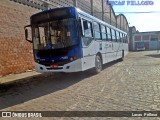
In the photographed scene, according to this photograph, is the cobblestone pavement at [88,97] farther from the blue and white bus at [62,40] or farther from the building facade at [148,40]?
the building facade at [148,40]

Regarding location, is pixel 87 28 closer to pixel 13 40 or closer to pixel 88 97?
pixel 88 97

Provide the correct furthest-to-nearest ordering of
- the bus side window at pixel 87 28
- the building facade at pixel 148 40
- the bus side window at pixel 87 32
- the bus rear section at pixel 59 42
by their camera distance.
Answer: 1. the building facade at pixel 148 40
2. the bus side window at pixel 87 28
3. the bus side window at pixel 87 32
4. the bus rear section at pixel 59 42

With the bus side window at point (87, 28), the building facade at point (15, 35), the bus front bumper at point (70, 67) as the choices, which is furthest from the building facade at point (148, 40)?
the bus front bumper at point (70, 67)

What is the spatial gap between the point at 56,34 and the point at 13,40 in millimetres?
4273

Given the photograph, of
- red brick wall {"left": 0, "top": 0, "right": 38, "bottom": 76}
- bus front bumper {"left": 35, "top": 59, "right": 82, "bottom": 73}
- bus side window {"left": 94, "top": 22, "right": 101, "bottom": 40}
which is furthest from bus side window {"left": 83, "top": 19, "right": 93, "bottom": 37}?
red brick wall {"left": 0, "top": 0, "right": 38, "bottom": 76}

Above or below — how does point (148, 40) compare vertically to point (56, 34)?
above

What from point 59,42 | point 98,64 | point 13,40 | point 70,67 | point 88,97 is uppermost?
point 13,40

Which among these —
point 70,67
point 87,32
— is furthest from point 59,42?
point 87,32

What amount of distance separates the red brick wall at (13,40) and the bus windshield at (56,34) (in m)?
2.91

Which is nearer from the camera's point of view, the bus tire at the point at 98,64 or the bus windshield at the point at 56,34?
the bus windshield at the point at 56,34

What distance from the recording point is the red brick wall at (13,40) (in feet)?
37.5

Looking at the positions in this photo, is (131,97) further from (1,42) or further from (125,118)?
(1,42)

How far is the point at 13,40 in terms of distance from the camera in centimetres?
1220

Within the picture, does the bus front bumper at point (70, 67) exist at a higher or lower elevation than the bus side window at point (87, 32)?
lower
